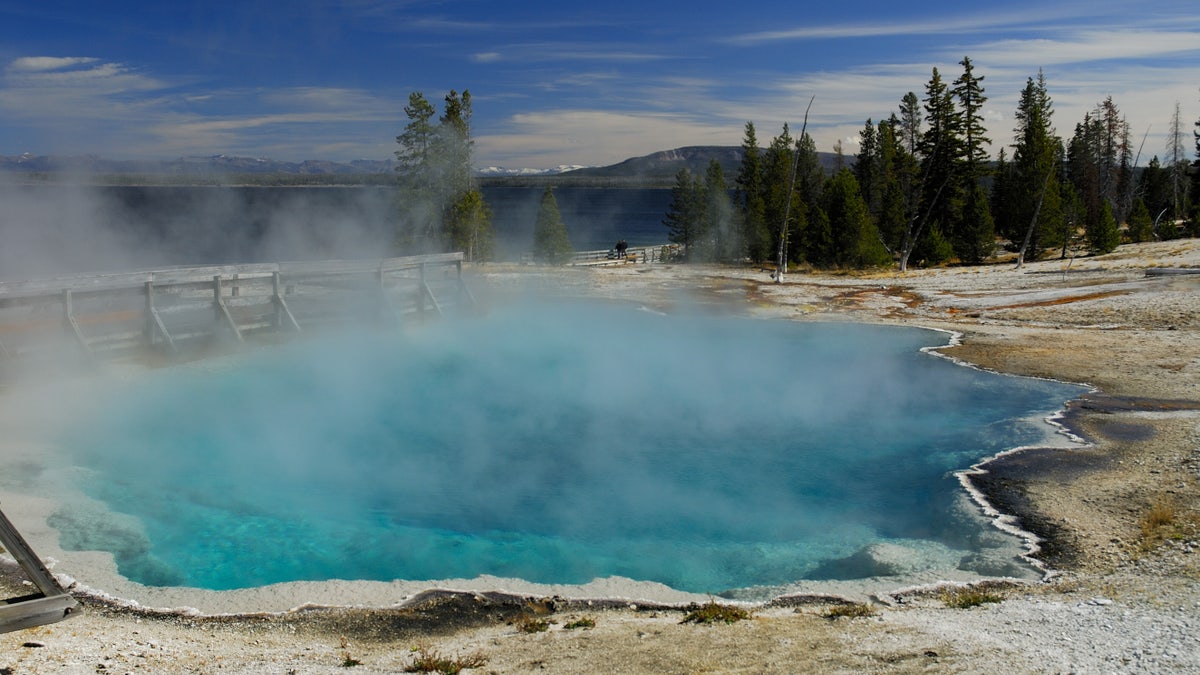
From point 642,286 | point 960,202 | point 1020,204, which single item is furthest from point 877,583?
point 1020,204

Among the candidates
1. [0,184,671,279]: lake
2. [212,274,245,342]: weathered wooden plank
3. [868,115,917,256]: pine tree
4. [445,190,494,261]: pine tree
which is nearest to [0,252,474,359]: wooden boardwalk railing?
[212,274,245,342]: weathered wooden plank

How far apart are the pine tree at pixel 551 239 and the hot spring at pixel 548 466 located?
2343cm

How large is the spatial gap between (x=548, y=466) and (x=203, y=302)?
12832 millimetres

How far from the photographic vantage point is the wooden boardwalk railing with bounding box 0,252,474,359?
592 inches

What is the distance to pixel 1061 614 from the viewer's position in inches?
256

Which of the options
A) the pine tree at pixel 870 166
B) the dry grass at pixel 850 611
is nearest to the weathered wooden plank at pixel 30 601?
the dry grass at pixel 850 611

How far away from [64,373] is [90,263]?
1302cm

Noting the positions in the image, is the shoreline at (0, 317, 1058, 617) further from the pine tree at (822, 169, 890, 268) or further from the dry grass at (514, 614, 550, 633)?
the pine tree at (822, 169, 890, 268)

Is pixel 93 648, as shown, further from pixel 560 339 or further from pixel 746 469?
pixel 560 339

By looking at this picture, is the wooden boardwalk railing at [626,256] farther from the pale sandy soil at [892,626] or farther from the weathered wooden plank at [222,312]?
the pale sandy soil at [892,626]

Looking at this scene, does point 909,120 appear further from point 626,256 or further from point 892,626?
point 892,626

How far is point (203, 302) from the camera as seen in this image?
20516 mm

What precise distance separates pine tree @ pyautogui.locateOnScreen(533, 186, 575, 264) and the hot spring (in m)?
23.4

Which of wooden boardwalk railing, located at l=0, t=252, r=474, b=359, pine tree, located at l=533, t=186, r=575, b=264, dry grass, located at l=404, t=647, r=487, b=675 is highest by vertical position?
pine tree, located at l=533, t=186, r=575, b=264
